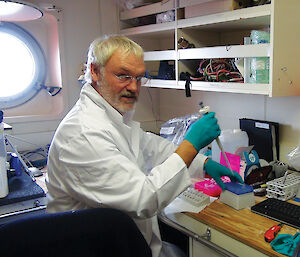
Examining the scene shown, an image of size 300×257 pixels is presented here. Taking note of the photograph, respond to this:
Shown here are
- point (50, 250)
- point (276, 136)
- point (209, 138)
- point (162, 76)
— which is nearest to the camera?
point (50, 250)

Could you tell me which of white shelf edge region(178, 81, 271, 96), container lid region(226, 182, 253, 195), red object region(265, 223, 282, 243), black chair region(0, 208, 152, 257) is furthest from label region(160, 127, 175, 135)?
black chair region(0, 208, 152, 257)

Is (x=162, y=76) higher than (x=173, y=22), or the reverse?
(x=173, y=22)

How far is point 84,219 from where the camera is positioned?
0.74 metres

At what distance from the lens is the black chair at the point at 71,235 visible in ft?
2.34

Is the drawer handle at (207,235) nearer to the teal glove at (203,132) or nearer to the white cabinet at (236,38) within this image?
the teal glove at (203,132)

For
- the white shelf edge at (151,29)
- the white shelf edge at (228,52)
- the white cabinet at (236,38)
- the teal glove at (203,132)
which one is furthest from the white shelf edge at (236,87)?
the white shelf edge at (151,29)

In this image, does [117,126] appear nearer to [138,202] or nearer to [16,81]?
[138,202]

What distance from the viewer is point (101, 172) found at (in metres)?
0.99

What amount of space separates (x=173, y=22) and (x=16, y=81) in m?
1.29

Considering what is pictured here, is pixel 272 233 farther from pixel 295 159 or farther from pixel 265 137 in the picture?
pixel 265 137

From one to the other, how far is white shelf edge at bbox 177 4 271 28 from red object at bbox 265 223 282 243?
86 centimetres

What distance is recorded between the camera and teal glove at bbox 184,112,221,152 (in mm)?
1193

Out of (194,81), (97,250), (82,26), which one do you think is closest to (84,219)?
(97,250)

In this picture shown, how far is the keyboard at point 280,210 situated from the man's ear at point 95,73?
2.74 feet
